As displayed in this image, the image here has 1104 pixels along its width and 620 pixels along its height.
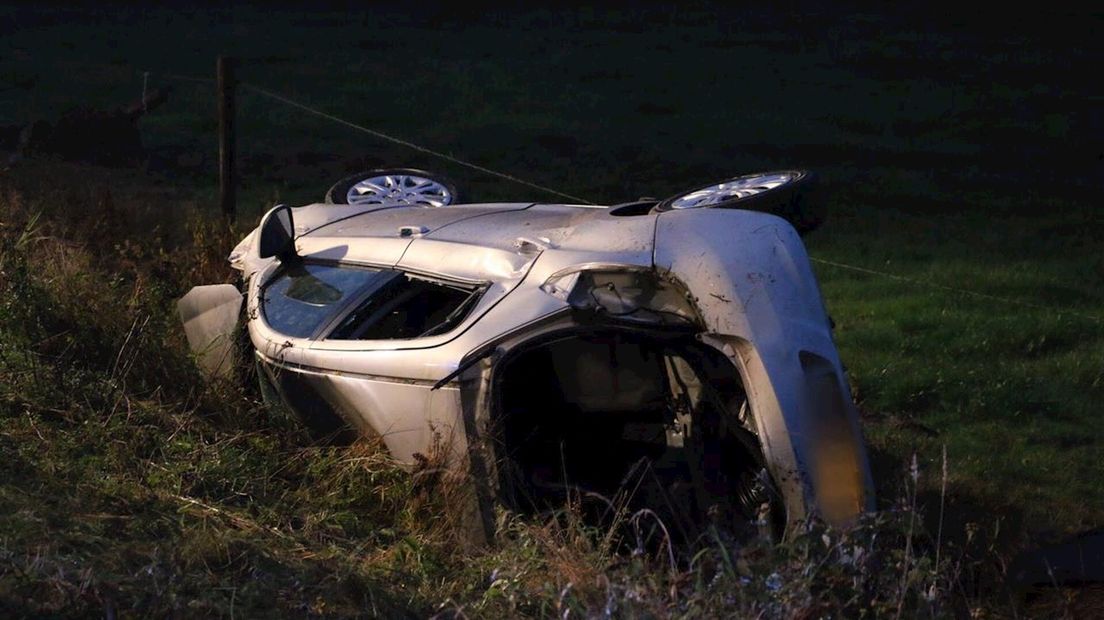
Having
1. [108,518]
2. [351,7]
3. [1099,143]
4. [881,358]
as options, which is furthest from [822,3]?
[108,518]

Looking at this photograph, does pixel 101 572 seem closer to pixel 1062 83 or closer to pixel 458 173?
pixel 458 173

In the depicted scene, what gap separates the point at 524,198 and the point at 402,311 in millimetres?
7186

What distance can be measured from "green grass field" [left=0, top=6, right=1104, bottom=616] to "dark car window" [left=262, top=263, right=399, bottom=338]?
0.48 metres

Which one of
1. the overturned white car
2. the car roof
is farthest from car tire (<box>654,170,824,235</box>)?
the car roof

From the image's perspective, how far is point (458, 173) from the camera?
14.4 meters

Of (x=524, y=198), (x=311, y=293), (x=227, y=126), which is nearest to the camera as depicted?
(x=311, y=293)

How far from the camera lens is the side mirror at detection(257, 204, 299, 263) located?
630 cm

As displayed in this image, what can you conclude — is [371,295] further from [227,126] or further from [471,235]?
[227,126]

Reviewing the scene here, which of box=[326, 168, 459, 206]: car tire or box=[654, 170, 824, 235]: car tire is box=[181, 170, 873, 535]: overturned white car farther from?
box=[326, 168, 459, 206]: car tire

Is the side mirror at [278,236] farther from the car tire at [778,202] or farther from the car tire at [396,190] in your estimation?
the car tire at [778,202]

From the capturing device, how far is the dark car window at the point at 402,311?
18.9 feet

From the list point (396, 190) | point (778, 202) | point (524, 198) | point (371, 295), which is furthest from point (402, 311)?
point (524, 198)

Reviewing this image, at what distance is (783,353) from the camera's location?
15.6 feet

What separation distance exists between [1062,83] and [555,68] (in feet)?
26.0
